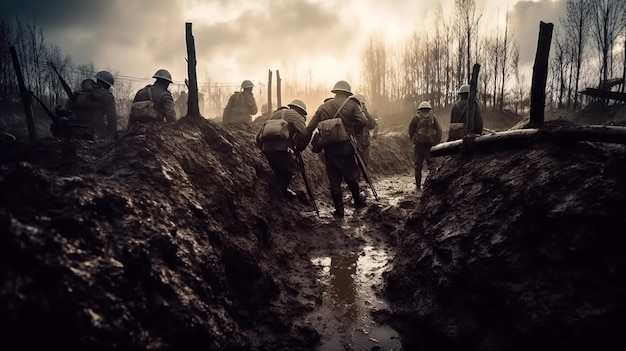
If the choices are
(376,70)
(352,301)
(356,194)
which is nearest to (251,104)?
(356,194)

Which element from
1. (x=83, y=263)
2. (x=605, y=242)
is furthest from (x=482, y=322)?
(x=83, y=263)

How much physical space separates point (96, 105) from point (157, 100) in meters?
1.78

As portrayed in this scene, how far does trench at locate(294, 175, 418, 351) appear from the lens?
99.9 inches

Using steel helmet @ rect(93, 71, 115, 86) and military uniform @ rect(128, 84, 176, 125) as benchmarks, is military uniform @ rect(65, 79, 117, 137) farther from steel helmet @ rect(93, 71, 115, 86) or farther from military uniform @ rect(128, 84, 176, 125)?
military uniform @ rect(128, 84, 176, 125)

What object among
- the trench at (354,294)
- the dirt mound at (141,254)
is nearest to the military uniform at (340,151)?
the trench at (354,294)

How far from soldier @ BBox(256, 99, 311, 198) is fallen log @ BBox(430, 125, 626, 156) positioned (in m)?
2.61

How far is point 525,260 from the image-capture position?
216cm

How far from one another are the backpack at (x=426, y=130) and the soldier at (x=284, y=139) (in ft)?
9.52

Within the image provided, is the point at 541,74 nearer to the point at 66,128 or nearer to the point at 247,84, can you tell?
the point at 66,128

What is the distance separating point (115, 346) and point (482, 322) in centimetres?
217

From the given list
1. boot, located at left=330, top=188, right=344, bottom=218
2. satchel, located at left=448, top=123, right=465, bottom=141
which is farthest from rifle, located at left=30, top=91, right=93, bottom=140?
satchel, located at left=448, top=123, right=465, bottom=141

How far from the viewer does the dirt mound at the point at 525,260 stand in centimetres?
181

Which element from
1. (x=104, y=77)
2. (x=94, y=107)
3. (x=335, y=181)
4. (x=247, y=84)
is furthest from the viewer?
(x=247, y=84)

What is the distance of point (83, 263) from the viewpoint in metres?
1.58
